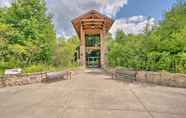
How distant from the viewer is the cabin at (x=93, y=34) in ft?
87.8

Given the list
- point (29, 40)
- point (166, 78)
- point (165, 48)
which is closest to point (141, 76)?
point (166, 78)

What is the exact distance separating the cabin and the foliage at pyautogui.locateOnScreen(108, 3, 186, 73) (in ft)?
39.6

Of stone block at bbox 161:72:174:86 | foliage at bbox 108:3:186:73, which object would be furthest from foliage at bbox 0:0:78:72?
stone block at bbox 161:72:174:86

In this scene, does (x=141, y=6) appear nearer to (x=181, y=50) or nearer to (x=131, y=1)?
(x=131, y=1)

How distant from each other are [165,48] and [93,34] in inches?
841

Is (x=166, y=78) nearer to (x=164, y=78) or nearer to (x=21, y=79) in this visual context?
(x=164, y=78)

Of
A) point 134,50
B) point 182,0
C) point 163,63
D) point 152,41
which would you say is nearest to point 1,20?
point 134,50

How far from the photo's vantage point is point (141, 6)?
73.7 feet

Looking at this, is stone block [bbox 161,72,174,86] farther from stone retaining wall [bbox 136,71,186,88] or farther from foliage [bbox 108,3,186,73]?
foliage [bbox 108,3,186,73]

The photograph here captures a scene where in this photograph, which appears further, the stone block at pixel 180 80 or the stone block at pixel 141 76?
the stone block at pixel 141 76

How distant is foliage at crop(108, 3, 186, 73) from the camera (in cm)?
1065

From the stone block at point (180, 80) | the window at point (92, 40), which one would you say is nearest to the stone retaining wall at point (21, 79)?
the stone block at point (180, 80)

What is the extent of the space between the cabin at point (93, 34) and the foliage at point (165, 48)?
12071 millimetres

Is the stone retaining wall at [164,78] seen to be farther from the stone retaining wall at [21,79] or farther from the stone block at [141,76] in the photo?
the stone retaining wall at [21,79]
